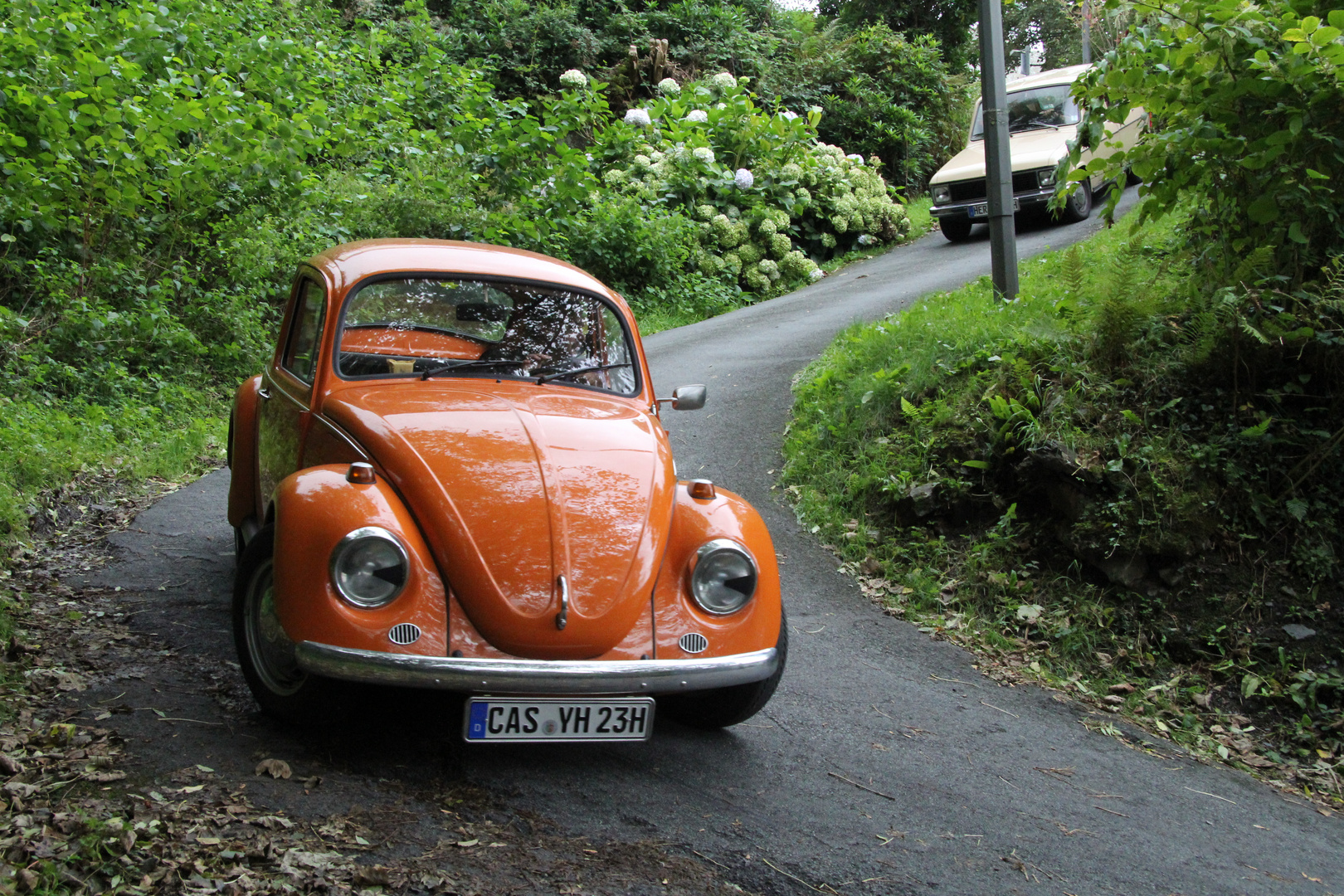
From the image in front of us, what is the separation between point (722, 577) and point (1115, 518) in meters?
2.93

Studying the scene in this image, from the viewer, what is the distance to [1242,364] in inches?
232

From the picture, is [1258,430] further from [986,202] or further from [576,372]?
[986,202]

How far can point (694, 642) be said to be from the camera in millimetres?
3580

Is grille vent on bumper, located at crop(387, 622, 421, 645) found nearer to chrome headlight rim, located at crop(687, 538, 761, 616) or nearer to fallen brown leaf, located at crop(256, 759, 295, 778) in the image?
fallen brown leaf, located at crop(256, 759, 295, 778)

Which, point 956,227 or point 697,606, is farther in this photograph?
point 956,227

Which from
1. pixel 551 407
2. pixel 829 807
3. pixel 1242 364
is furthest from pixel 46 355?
pixel 1242 364

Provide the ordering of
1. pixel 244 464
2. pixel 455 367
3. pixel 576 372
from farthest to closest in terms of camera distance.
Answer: pixel 244 464 < pixel 576 372 < pixel 455 367

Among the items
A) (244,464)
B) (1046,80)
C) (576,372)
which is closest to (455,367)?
(576,372)

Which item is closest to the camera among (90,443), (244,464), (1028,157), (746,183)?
(244,464)

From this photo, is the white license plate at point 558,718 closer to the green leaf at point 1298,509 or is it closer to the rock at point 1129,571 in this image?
the rock at point 1129,571

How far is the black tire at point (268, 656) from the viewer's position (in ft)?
11.7

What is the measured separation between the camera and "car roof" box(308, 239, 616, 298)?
4.65 meters

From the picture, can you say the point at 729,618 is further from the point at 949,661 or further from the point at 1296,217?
the point at 1296,217

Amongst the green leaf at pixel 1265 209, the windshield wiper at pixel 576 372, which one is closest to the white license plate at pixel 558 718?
the windshield wiper at pixel 576 372
